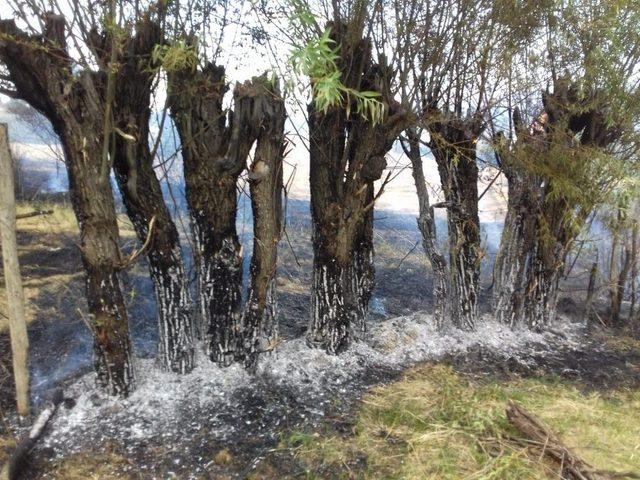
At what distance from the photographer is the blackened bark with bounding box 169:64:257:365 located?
3830 mm

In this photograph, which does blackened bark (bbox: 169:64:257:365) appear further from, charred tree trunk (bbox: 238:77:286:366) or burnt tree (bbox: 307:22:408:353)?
burnt tree (bbox: 307:22:408:353)

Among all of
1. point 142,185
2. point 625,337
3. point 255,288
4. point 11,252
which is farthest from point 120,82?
point 625,337

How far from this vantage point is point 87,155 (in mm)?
3492

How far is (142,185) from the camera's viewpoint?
151 inches

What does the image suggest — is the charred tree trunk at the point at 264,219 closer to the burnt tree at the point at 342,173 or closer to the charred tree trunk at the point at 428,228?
the burnt tree at the point at 342,173

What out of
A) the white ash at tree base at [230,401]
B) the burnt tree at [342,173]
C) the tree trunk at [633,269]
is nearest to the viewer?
the white ash at tree base at [230,401]

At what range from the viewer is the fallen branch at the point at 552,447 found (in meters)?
3.19

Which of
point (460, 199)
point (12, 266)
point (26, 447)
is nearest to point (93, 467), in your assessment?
point (26, 447)

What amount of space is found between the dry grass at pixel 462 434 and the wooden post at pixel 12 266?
1.86 metres

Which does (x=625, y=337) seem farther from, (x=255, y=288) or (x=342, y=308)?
(x=255, y=288)

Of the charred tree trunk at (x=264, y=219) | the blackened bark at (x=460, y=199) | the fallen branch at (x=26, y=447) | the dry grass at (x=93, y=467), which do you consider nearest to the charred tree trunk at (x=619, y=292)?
the blackened bark at (x=460, y=199)

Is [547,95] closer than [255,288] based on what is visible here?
No

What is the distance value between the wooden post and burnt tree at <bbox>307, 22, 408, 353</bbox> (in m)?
2.14

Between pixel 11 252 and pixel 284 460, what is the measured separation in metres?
2.21
